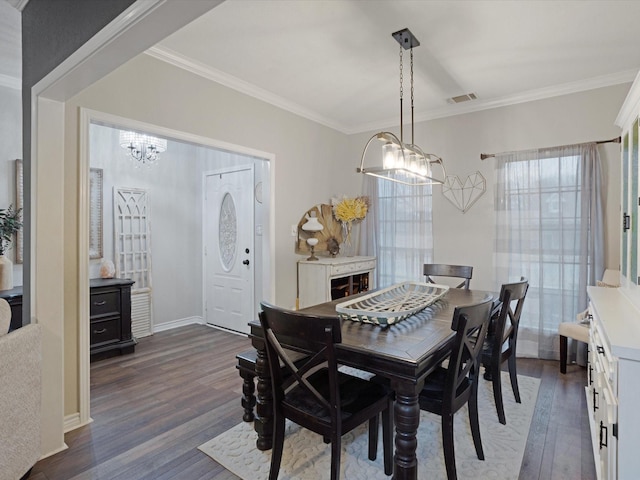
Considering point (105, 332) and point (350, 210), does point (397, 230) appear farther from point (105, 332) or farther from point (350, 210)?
point (105, 332)

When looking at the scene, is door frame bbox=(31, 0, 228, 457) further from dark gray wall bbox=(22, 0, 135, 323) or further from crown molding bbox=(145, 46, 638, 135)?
crown molding bbox=(145, 46, 638, 135)

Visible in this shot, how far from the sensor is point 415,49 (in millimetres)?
2820

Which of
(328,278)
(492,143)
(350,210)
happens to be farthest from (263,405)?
(492,143)

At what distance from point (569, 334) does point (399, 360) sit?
8.05ft

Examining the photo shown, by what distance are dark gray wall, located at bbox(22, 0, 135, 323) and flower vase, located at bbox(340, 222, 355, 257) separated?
3.42m

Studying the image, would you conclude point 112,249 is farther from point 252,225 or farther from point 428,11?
point 428,11

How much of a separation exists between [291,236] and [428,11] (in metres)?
2.55

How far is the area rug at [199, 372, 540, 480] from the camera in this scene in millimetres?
1961

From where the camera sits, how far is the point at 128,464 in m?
2.05

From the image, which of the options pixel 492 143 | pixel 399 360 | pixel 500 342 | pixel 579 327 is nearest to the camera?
pixel 399 360

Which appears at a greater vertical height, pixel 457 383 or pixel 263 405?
pixel 457 383

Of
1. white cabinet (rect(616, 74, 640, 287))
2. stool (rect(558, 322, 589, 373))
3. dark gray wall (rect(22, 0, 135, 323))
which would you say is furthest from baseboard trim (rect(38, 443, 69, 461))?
stool (rect(558, 322, 589, 373))

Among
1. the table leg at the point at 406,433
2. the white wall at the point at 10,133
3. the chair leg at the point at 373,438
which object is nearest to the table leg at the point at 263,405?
the chair leg at the point at 373,438

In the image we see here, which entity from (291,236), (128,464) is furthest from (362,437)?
(291,236)
